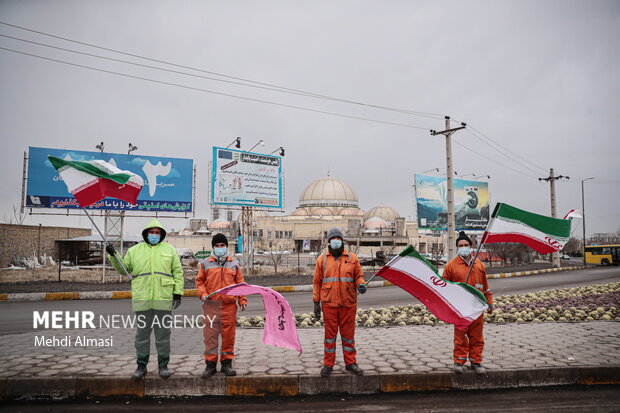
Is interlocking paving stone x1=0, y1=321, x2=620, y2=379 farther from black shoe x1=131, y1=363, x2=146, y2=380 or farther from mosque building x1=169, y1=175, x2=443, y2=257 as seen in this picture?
mosque building x1=169, y1=175, x2=443, y2=257

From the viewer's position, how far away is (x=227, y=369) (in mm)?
4246

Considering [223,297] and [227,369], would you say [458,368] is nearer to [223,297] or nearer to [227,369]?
[227,369]

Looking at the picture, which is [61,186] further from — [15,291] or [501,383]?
[501,383]

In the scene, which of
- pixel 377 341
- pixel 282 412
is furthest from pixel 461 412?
pixel 377 341

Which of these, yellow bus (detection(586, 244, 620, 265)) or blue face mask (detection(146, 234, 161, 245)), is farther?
yellow bus (detection(586, 244, 620, 265))

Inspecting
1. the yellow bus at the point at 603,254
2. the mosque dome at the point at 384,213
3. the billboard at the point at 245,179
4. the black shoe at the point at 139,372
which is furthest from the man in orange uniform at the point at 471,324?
the mosque dome at the point at 384,213

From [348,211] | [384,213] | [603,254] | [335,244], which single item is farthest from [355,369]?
[384,213]

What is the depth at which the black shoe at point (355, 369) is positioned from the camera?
4230 mm

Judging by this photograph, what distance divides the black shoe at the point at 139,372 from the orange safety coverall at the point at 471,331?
11.1 feet

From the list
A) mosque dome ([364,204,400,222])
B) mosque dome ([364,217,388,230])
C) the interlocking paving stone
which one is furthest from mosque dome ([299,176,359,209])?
the interlocking paving stone

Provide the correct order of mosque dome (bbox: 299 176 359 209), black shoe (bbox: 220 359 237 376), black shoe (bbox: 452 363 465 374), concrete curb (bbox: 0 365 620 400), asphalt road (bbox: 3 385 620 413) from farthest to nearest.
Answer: mosque dome (bbox: 299 176 359 209) < black shoe (bbox: 452 363 465 374) < black shoe (bbox: 220 359 237 376) < concrete curb (bbox: 0 365 620 400) < asphalt road (bbox: 3 385 620 413)

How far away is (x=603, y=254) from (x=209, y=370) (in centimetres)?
3922

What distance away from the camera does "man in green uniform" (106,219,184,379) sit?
166 inches

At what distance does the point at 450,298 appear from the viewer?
464 cm
